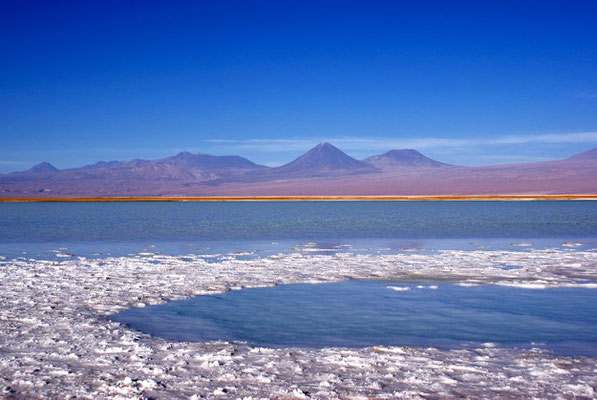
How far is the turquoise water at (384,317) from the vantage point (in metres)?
8.84

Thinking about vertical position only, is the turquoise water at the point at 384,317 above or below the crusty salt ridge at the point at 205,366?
below

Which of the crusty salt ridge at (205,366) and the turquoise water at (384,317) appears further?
the turquoise water at (384,317)

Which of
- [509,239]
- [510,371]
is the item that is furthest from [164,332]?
[509,239]

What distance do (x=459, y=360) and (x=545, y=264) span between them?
33.9ft

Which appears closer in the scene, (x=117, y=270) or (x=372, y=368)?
(x=372, y=368)

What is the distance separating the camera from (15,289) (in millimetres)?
12586

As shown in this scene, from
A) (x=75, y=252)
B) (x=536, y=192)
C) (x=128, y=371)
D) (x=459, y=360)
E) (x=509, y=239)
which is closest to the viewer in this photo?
(x=128, y=371)

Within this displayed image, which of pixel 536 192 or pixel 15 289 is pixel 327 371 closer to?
pixel 15 289

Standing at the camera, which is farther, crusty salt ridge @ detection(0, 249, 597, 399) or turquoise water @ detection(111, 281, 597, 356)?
turquoise water @ detection(111, 281, 597, 356)

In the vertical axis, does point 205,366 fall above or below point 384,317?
above

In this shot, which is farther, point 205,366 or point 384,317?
point 384,317

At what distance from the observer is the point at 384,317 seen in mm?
10273

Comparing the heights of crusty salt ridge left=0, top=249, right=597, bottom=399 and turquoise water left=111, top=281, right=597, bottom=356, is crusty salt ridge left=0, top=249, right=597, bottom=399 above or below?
above

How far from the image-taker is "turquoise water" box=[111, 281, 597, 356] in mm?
8844
